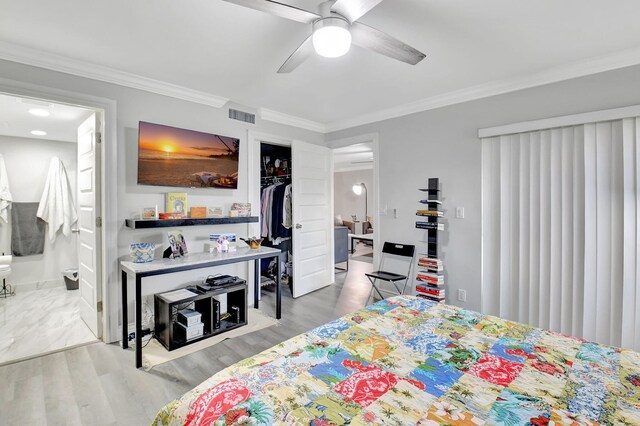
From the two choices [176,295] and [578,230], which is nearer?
[578,230]

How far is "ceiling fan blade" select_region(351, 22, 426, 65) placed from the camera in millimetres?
1624

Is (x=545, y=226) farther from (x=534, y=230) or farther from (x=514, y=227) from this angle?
(x=514, y=227)

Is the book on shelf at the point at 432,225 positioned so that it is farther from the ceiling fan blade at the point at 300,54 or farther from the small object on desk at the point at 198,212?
the small object on desk at the point at 198,212

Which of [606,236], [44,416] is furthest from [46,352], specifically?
[606,236]

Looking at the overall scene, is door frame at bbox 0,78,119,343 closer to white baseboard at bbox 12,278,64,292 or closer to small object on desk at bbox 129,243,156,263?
small object on desk at bbox 129,243,156,263

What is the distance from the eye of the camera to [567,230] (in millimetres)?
2592

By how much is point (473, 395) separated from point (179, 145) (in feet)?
9.91

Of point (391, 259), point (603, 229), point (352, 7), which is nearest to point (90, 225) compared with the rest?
point (352, 7)

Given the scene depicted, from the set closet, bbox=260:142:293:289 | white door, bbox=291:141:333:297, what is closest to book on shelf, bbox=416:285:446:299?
white door, bbox=291:141:333:297

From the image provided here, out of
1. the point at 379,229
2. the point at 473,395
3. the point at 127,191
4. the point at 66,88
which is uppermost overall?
the point at 66,88

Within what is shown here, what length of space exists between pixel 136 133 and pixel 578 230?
13.2 ft

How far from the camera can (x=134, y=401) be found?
1.90 metres

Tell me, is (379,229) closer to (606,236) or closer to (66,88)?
(606,236)

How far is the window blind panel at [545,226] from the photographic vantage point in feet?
8.80
